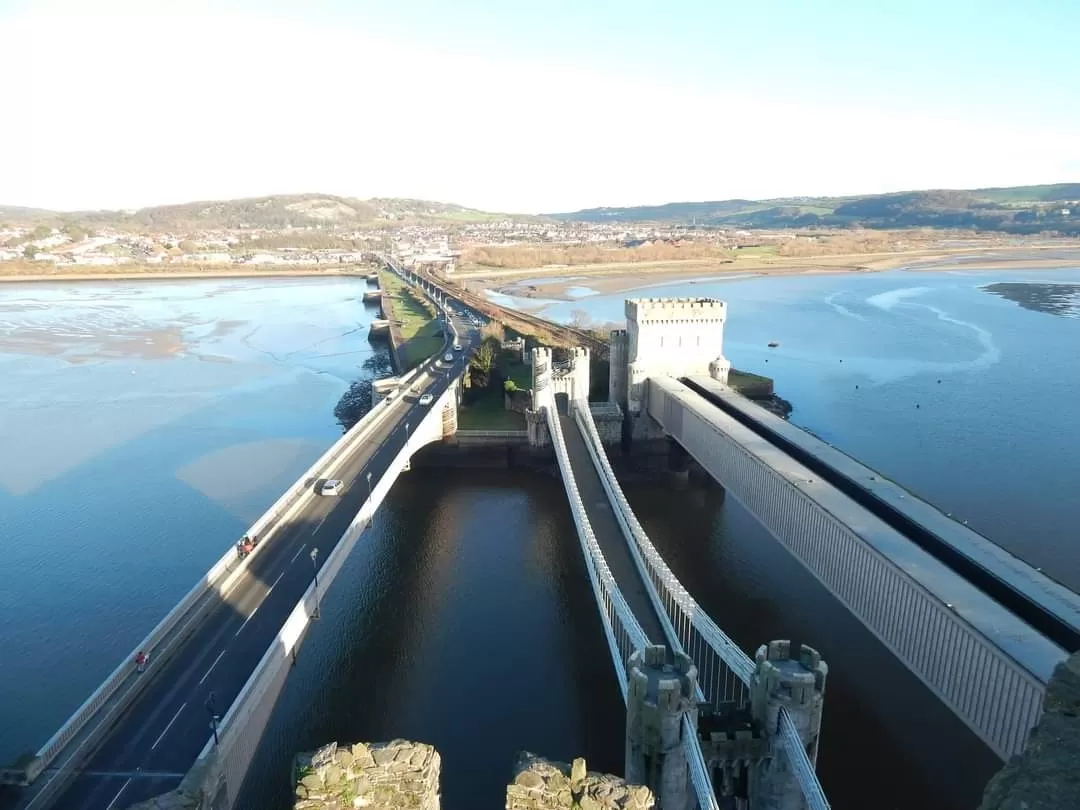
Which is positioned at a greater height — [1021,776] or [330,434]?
[1021,776]

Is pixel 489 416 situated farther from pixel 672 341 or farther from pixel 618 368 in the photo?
pixel 672 341

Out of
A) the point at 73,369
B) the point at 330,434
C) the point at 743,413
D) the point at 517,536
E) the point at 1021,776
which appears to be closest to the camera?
the point at 1021,776

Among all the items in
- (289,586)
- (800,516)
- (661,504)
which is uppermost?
(800,516)

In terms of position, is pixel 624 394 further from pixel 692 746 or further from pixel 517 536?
pixel 692 746

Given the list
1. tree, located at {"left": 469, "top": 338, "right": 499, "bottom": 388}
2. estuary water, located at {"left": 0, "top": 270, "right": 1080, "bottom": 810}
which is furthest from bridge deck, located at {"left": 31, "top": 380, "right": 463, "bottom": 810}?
tree, located at {"left": 469, "top": 338, "right": 499, "bottom": 388}

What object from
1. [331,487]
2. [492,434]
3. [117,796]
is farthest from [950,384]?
[117,796]

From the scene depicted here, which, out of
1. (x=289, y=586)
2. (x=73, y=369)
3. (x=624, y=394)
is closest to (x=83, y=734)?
(x=289, y=586)

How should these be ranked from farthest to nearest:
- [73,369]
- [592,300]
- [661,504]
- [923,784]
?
[592,300]
[73,369]
[661,504]
[923,784]

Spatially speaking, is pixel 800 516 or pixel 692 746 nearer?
pixel 692 746

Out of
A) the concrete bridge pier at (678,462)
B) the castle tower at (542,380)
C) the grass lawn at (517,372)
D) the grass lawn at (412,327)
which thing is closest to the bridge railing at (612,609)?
the castle tower at (542,380)
